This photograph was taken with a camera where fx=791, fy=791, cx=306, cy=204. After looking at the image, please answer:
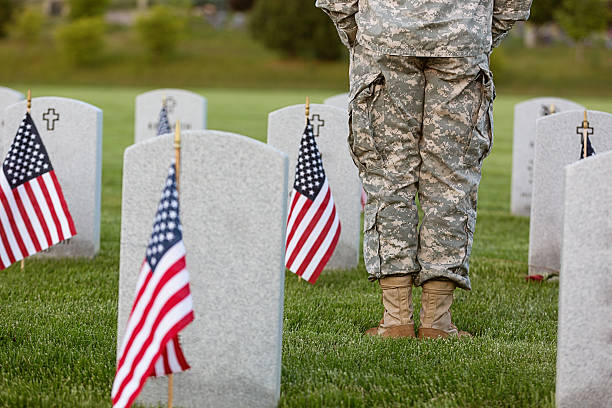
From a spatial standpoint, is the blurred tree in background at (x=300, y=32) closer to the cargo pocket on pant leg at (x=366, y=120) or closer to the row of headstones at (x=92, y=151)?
the row of headstones at (x=92, y=151)

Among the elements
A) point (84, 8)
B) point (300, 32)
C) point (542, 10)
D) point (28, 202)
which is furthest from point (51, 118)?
point (84, 8)

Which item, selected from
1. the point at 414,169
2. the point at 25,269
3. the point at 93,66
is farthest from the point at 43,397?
the point at 93,66

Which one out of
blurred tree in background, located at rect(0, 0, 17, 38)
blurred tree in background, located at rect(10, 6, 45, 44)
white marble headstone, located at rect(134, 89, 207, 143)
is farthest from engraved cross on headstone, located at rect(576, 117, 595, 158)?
blurred tree in background, located at rect(0, 0, 17, 38)

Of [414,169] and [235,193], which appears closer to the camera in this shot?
[235,193]

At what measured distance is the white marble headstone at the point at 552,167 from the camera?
18.2ft

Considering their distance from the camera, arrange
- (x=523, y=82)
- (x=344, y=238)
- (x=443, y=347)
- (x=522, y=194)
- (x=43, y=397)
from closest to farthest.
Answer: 1. (x=43, y=397)
2. (x=443, y=347)
3. (x=344, y=238)
4. (x=522, y=194)
5. (x=523, y=82)

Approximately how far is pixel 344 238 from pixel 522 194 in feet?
12.4

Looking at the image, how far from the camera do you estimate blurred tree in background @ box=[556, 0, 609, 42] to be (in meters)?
57.5

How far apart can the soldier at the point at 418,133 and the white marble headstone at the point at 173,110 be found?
561cm

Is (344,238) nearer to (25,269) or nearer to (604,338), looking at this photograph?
(25,269)

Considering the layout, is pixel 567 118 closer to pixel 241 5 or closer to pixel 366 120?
pixel 366 120

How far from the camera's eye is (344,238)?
6012 millimetres

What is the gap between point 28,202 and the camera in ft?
16.5

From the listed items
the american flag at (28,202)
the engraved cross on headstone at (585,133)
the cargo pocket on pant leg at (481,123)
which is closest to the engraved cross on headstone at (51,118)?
the american flag at (28,202)
